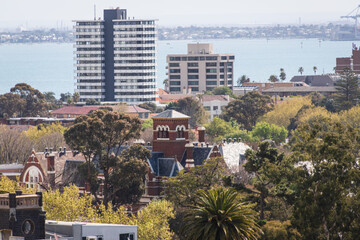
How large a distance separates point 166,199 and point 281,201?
1424 cm

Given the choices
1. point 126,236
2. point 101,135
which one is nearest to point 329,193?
point 126,236

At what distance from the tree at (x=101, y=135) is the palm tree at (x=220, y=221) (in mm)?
43331

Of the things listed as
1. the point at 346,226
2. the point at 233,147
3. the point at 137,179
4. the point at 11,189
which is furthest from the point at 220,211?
the point at 233,147

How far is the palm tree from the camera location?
57844 mm

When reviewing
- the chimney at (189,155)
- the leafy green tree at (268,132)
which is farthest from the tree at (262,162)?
the leafy green tree at (268,132)

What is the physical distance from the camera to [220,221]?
2285 inches

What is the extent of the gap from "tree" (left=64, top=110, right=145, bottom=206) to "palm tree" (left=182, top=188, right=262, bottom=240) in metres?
43.3

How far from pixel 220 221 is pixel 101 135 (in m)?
46.1

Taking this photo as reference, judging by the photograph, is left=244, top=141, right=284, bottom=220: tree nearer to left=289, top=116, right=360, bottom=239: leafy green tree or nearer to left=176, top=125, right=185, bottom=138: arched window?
left=289, top=116, right=360, bottom=239: leafy green tree

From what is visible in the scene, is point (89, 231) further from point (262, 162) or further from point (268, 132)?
point (268, 132)

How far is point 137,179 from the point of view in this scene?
332ft

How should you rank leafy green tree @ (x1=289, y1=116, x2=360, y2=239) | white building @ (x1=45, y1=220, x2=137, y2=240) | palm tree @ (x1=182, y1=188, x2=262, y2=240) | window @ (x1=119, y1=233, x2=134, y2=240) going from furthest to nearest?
leafy green tree @ (x1=289, y1=116, x2=360, y2=239) < window @ (x1=119, y1=233, x2=134, y2=240) < white building @ (x1=45, y1=220, x2=137, y2=240) < palm tree @ (x1=182, y1=188, x2=262, y2=240)

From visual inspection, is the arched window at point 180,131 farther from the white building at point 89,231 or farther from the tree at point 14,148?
the white building at point 89,231

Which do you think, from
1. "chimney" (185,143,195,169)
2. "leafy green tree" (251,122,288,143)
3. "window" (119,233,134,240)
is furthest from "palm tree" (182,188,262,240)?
"leafy green tree" (251,122,288,143)
